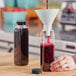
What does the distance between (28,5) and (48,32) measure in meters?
2.13

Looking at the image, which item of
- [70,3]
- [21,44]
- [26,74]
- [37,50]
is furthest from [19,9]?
[26,74]

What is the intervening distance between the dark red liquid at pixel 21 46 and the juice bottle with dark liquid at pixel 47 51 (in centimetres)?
13

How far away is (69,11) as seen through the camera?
299cm

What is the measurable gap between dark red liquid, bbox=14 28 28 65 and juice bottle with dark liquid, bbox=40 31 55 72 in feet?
0.44

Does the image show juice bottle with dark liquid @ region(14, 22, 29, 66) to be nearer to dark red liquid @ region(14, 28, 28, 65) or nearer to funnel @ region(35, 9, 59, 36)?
dark red liquid @ region(14, 28, 28, 65)

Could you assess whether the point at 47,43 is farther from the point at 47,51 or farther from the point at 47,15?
the point at 47,15

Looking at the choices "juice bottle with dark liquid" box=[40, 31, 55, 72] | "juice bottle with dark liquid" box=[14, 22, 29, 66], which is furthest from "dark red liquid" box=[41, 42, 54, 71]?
"juice bottle with dark liquid" box=[14, 22, 29, 66]

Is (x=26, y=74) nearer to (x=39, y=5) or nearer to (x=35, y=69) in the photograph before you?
(x=35, y=69)

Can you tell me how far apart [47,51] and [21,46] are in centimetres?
18

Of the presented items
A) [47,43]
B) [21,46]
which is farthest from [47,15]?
[21,46]

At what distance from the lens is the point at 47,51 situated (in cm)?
150

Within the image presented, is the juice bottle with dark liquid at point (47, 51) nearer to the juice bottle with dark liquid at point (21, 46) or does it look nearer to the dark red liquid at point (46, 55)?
the dark red liquid at point (46, 55)

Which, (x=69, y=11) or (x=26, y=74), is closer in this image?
(x=26, y=74)

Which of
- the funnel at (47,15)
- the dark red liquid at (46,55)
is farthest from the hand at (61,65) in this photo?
the funnel at (47,15)
